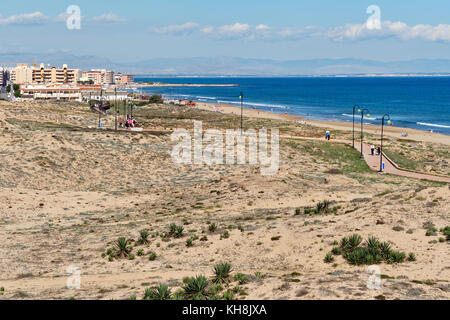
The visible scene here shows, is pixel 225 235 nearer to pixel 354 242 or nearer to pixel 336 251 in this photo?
pixel 336 251

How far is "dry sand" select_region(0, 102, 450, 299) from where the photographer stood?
58.7 feet

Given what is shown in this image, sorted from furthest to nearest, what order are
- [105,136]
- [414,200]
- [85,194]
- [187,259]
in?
[105,136] < [85,194] < [414,200] < [187,259]

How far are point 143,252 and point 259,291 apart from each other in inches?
326

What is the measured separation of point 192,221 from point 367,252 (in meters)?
11.1

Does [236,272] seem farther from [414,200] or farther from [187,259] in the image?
[414,200]

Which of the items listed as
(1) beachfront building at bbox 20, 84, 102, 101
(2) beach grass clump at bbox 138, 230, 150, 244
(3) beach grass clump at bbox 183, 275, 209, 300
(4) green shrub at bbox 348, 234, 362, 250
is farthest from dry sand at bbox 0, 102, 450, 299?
(1) beachfront building at bbox 20, 84, 102, 101

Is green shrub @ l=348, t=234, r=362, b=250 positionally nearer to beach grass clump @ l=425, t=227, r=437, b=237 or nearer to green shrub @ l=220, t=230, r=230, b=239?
beach grass clump @ l=425, t=227, r=437, b=237

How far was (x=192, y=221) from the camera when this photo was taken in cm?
2803

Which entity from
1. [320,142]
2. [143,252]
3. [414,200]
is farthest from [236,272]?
[320,142]

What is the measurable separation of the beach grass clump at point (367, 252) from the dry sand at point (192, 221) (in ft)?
1.30

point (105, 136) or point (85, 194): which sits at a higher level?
point (105, 136)

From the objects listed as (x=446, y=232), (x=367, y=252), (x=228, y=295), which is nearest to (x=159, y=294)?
(x=228, y=295)

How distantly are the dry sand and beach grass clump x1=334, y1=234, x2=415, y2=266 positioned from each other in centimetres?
40

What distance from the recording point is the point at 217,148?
A: 179 feet
